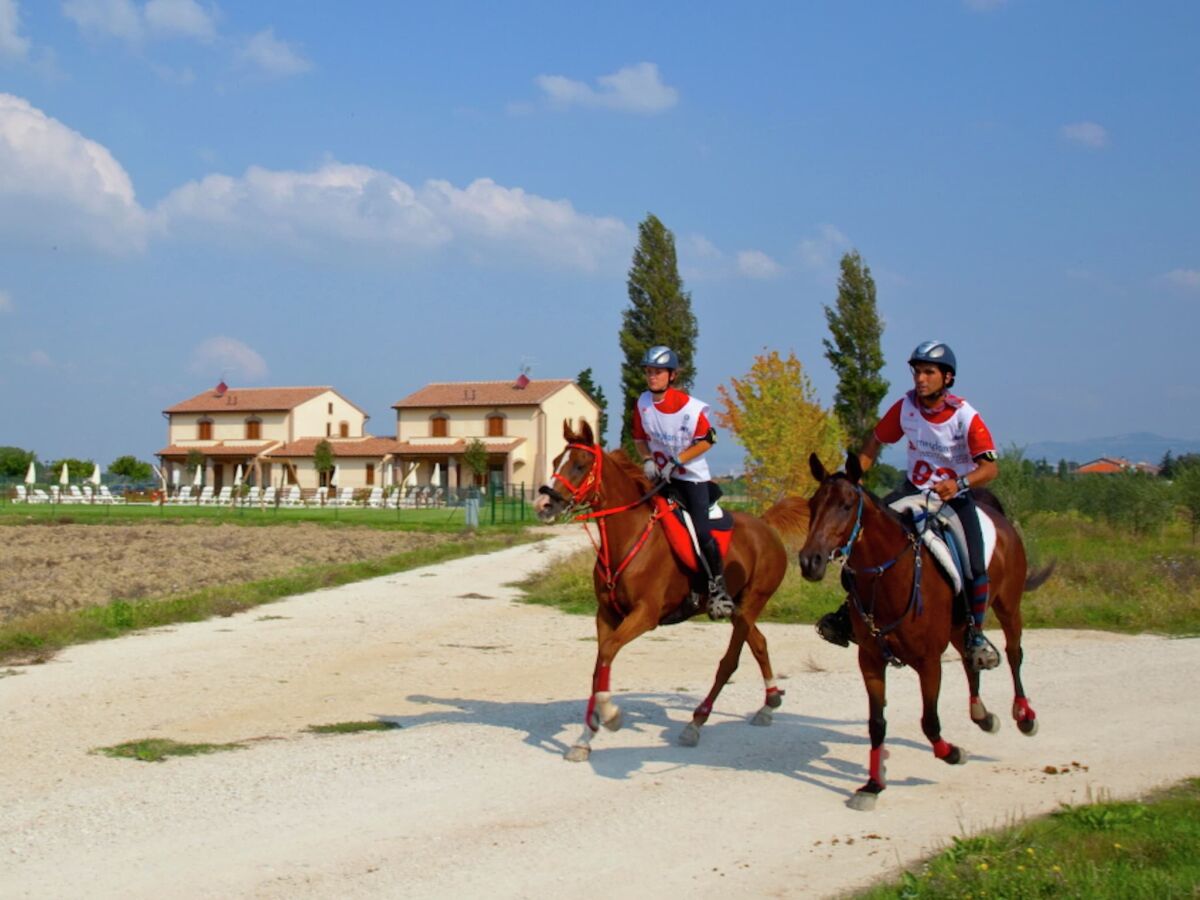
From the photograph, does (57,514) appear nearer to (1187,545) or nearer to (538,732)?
(1187,545)

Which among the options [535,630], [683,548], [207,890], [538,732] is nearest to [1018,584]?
[683,548]

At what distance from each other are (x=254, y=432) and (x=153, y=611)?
261ft

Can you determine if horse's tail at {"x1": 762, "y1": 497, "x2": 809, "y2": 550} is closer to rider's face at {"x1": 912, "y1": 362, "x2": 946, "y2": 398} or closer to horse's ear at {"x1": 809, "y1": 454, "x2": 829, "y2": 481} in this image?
rider's face at {"x1": 912, "y1": 362, "x2": 946, "y2": 398}

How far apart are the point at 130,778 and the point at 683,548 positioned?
14.7 ft

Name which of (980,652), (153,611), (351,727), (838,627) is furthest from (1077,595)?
(153,611)

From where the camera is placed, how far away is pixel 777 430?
32062 mm

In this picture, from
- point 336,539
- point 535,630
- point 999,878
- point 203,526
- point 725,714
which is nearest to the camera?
point 999,878

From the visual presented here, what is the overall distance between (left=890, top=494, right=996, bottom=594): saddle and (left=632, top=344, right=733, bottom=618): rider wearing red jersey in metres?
1.92

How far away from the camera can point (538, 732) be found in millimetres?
9875

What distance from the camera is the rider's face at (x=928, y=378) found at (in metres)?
8.41

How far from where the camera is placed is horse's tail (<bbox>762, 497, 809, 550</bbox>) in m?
11.2

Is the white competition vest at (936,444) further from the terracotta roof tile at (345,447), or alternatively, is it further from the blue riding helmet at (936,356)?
the terracotta roof tile at (345,447)

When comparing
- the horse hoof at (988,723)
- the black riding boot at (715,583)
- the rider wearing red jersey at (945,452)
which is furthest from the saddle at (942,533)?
the black riding boot at (715,583)

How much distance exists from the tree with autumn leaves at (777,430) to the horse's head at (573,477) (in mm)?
21333
